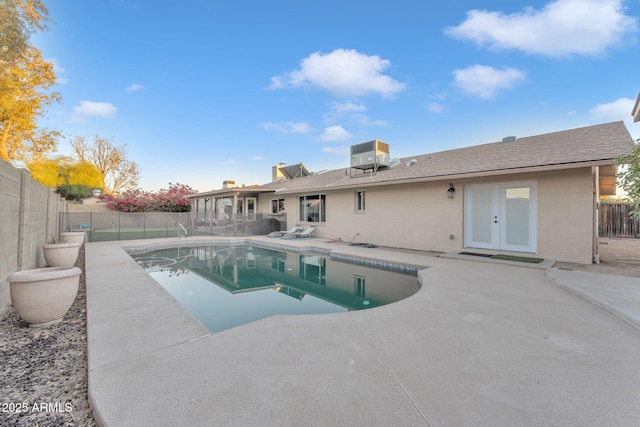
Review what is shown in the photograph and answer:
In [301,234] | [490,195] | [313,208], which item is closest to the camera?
[490,195]

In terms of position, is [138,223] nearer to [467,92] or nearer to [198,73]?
[198,73]

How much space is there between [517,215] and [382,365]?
25.1 ft

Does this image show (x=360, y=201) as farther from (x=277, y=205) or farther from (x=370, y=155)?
(x=277, y=205)

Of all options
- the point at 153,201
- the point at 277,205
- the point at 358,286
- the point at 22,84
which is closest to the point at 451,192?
the point at 358,286

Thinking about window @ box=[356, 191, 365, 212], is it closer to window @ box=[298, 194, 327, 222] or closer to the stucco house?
the stucco house

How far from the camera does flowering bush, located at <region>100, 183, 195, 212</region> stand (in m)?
21.5

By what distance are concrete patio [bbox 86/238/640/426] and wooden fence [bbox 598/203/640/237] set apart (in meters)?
13.3

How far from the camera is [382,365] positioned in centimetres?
240

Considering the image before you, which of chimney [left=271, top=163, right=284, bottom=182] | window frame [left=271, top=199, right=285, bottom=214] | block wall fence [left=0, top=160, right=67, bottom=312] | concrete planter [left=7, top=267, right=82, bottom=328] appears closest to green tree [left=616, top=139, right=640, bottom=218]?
concrete planter [left=7, top=267, right=82, bottom=328]

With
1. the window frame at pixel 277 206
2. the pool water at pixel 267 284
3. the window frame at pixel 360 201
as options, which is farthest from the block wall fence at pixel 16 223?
the window frame at pixel 277 206

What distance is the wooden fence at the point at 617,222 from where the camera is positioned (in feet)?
42.8

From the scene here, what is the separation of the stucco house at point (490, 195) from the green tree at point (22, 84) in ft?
48.7

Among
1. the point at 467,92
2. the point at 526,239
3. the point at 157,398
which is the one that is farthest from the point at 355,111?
the point at 157,398

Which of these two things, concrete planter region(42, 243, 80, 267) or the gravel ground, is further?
concrete planter region(42, 243, 80, 267)
